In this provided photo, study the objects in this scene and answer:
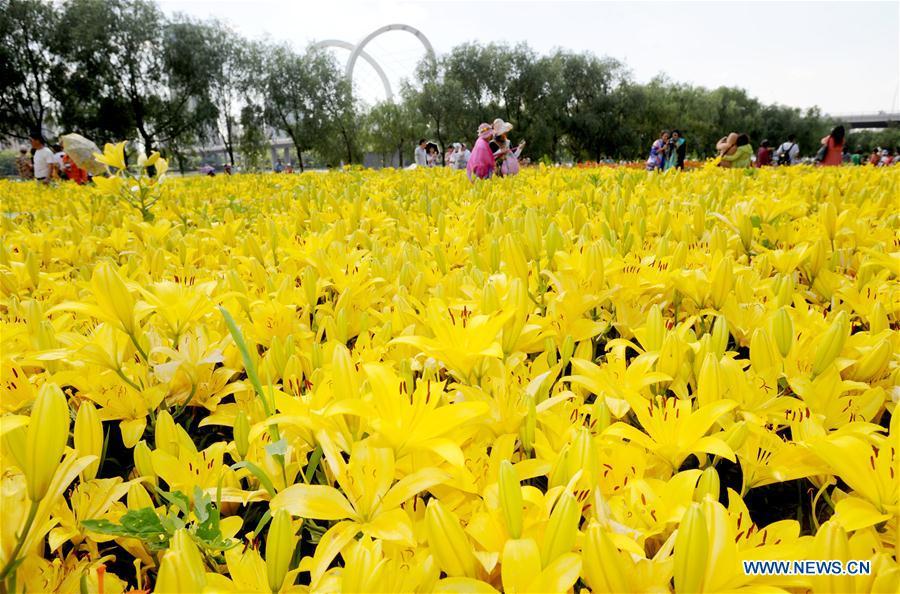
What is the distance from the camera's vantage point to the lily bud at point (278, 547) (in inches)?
25.5

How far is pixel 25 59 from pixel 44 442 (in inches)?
1275

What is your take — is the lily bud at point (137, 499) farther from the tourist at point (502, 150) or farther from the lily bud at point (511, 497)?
the tourist at point (502, 150)

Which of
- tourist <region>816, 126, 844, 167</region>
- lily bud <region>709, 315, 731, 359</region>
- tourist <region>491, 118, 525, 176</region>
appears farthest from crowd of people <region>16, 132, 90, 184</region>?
tourist <region>816, 126, 844, 167</region>

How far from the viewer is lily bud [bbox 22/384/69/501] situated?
0.68 m

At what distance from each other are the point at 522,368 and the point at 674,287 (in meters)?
0.60

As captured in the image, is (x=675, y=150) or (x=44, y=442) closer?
(x=44, y=442)

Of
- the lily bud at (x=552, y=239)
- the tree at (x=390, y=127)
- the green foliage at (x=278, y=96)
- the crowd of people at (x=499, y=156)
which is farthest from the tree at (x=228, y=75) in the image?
the lily bud at (x=552, y=239)

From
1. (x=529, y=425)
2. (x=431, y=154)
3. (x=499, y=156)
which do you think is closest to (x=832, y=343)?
(x=529, y=425)

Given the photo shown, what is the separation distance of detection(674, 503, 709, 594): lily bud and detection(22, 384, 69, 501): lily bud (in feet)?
2.47

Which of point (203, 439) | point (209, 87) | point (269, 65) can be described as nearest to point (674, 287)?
point (203, 439)

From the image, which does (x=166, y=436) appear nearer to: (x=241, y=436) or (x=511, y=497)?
(x=241, y=436)

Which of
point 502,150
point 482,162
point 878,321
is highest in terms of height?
point 502,150

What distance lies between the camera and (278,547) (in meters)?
0.65

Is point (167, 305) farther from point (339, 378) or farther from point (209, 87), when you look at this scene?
point (209, 87)
